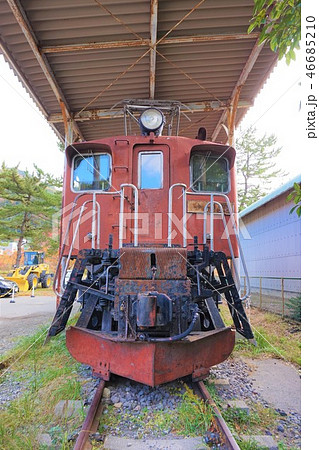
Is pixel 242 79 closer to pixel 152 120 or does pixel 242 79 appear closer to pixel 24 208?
pixel 152 120

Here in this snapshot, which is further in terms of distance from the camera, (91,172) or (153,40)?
(153,40)

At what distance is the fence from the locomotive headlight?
215 inches

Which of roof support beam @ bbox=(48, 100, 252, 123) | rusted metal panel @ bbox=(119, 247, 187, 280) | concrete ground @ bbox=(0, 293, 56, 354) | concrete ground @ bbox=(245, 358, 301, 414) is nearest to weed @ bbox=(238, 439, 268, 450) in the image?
concrete ground @ bbox=(245, 358, 301, 414)

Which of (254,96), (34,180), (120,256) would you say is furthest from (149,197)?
(34,180)

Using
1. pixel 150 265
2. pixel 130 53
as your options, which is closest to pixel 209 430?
pixel 150 265

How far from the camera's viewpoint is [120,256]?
3387 millimetres

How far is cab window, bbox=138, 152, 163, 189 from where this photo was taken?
5.16m

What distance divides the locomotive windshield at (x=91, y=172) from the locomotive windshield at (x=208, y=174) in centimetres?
146

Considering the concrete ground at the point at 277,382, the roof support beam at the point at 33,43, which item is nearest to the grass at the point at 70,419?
the concrete ground at the point at 277,382

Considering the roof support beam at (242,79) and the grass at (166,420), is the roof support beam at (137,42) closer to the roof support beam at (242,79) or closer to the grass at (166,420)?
the roof support beam at (242,79)

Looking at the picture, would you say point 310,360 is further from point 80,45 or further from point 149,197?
point 80,45

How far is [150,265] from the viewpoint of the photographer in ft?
11.0

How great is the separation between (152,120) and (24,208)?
801 inches

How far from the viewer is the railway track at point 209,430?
96.6 inches
